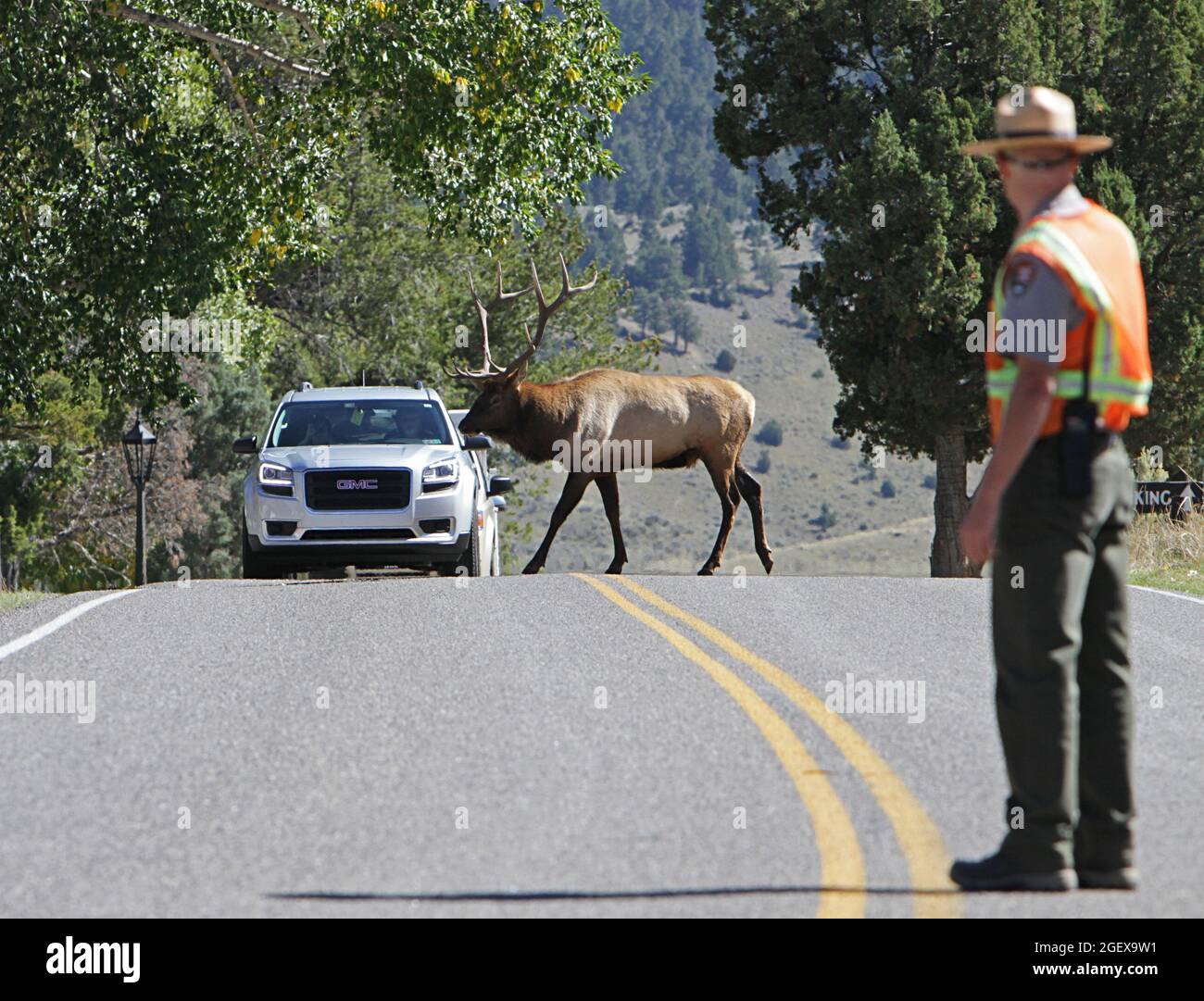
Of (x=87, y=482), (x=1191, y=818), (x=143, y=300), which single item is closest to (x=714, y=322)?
(x=87, y=482)

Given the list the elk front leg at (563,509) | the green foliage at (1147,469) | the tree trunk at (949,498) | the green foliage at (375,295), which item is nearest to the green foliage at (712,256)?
the green foliage at (375,295)

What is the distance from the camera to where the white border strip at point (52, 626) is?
11094mm

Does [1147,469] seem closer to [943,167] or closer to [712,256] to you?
[943,167]

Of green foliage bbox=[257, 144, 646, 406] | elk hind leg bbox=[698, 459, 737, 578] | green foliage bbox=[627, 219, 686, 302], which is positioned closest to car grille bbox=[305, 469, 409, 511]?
elk hind leg bbox=[698, 459, 737, 578]

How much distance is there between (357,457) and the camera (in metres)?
15.9

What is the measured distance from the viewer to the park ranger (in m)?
5.52

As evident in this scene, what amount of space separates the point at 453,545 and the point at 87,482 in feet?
101

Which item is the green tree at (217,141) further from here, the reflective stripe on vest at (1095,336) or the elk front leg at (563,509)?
the reflective stripe on vest at (1095,336)

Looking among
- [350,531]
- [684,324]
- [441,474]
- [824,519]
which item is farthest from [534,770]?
[684,324]

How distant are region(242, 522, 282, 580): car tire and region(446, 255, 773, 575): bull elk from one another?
3.03 metres

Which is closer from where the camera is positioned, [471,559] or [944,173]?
[471,559]

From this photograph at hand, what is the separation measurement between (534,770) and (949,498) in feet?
84.8

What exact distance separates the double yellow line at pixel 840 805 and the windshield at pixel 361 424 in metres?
7.02

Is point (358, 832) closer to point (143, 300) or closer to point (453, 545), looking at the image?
point (453, 545)
